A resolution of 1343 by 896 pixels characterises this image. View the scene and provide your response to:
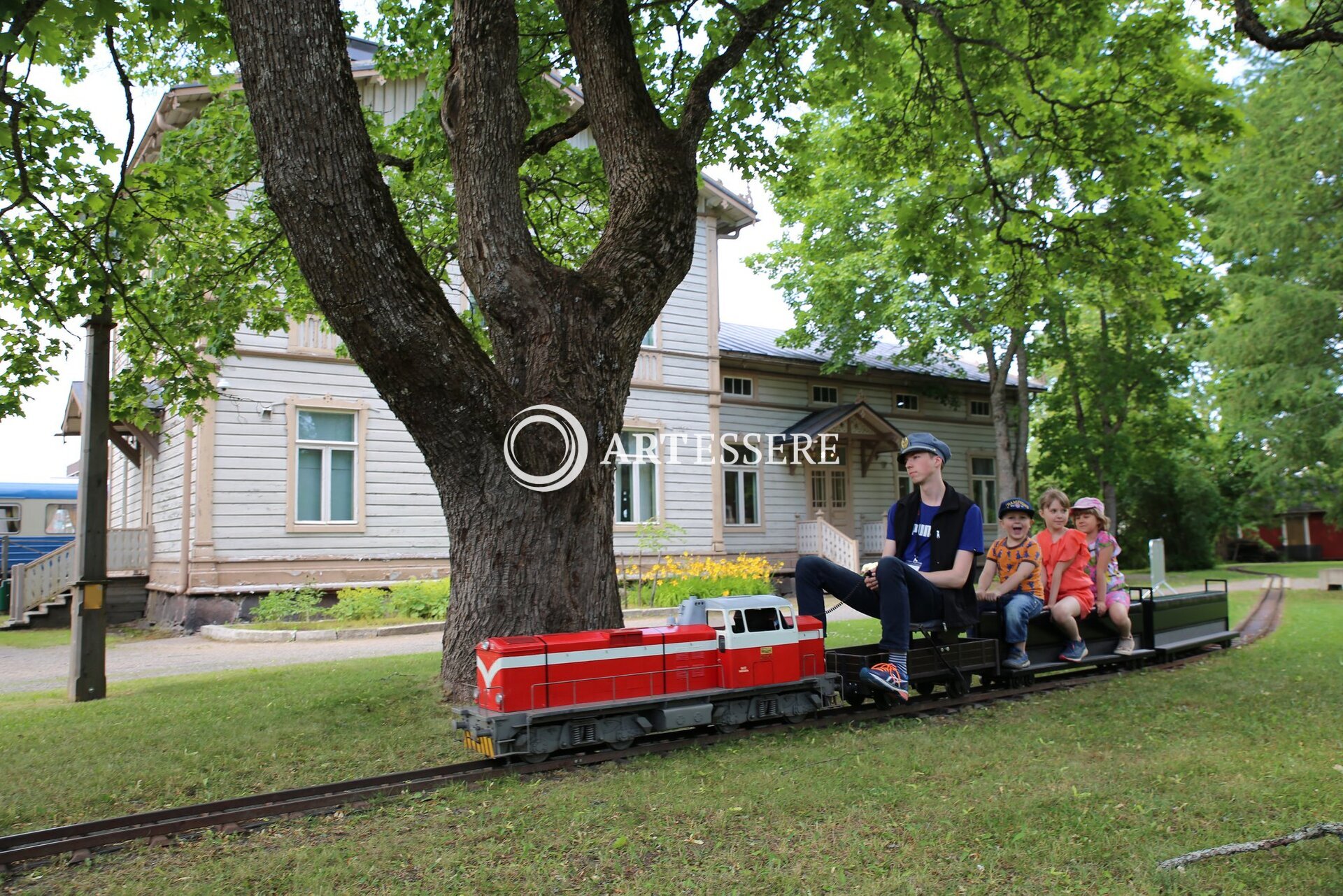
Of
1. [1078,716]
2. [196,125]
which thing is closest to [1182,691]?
[1078,716]

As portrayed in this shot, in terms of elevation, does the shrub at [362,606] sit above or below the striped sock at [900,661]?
below

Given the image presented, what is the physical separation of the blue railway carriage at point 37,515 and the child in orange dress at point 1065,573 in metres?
30.8

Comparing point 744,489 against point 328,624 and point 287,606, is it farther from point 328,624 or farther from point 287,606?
point 287,606

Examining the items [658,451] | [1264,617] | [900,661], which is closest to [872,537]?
[658,451]

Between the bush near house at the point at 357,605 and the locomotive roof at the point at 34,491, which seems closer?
the bush near house at the point at 357,605

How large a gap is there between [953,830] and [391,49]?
11.1 m

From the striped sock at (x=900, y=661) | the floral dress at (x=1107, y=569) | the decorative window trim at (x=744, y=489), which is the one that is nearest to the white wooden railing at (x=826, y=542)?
the decorative window trim at (x=744, y=489)

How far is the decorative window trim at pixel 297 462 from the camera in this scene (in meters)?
18.7

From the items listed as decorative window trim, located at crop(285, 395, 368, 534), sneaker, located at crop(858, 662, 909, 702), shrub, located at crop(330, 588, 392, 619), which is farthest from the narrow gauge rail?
decorative window trim, located at crop(285, 395, 368, 534)

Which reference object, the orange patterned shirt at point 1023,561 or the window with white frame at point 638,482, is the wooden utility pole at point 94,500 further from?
the window with white frame at point 638,482

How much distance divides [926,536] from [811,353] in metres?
22.2

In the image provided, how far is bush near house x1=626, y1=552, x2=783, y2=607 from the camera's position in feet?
63.6

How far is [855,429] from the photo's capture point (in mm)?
27844

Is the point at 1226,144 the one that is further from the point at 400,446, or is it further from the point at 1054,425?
the point at 1054,425
